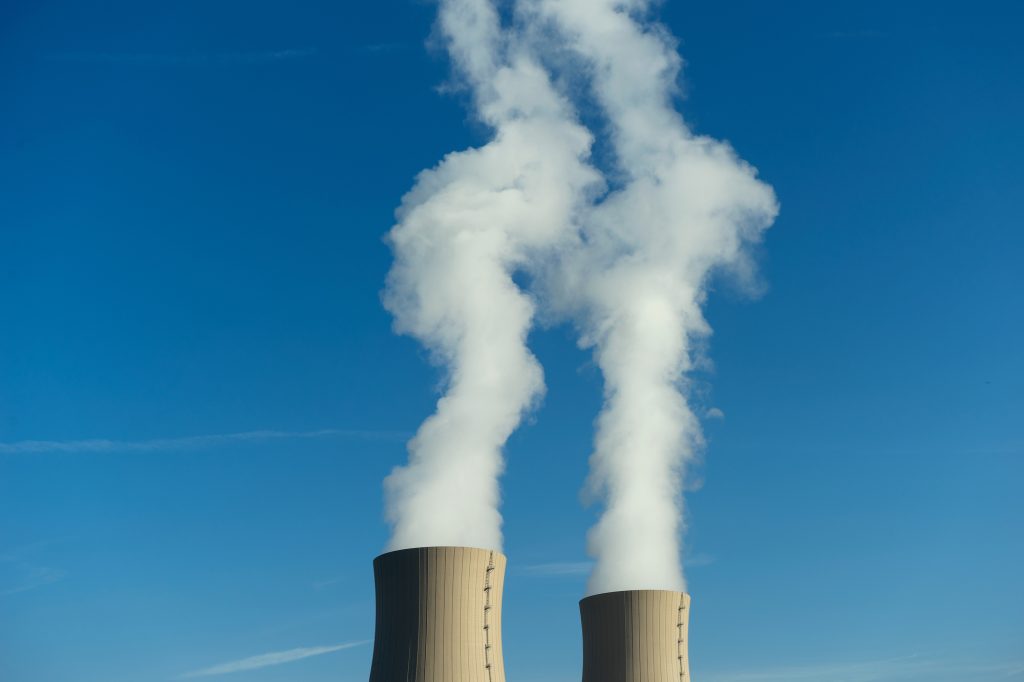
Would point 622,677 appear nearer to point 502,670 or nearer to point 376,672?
point 502,670

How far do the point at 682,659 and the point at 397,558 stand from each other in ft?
27.4

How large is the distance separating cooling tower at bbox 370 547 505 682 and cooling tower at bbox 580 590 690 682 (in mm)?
3837

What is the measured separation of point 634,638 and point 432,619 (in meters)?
5.98

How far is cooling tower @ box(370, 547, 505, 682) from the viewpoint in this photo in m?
21.5

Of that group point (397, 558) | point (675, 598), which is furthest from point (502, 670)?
point (675, 598)

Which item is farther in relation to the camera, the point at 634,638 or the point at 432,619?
the point at 634,638

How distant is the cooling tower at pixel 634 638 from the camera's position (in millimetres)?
25297

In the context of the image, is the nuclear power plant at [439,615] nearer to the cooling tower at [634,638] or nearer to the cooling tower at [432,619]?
the cooling tower at [432,619]

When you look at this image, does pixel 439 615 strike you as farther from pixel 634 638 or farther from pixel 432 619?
pixel 634 638

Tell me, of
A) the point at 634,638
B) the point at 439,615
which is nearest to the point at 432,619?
the point at 439,615

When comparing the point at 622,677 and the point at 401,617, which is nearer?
the point at 401,617

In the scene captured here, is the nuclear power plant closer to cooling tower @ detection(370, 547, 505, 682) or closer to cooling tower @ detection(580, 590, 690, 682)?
cooling tower @ detection(370, 547, 505, 682)

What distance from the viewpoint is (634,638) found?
83.2 ft

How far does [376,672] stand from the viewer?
71.7 feet
